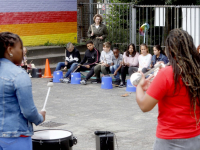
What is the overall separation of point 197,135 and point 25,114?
52.4 inches

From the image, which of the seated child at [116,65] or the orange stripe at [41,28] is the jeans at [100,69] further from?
the orange stripe at [41,28]

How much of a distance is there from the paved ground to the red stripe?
193 inches

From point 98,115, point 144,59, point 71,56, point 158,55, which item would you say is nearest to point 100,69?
point 71,56

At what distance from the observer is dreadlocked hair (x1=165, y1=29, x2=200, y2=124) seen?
284 cm

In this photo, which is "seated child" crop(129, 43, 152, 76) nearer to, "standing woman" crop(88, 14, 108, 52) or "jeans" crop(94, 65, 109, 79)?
"jeans" crop(94, 65, 109, 79)

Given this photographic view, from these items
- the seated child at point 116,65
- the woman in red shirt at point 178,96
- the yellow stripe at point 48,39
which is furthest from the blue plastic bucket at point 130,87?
the woman in red shirt at point 178,96

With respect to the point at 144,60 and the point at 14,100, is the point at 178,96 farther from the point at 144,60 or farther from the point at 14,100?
the point at 144,60

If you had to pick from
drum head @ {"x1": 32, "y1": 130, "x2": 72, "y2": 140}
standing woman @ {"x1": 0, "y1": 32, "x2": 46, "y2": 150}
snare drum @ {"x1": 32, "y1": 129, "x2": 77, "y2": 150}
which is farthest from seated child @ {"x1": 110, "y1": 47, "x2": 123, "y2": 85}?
standing woman @ {"x1": 0, "y1": 32, "x2": 46, "y2": 150}

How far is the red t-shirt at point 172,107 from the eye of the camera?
283cm

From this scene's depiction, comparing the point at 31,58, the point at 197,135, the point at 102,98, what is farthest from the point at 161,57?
the point at 197,135

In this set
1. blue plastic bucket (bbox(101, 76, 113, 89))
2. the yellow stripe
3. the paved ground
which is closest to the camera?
the paved ground

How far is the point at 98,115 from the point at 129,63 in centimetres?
402

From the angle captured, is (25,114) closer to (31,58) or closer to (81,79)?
(81,79)

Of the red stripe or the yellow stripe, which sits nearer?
the red stripe
